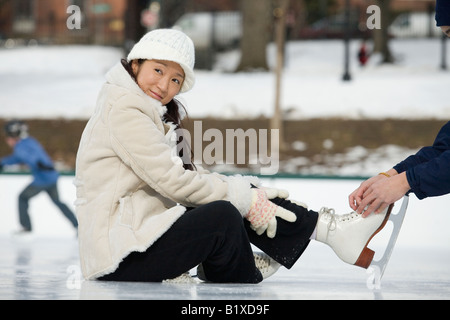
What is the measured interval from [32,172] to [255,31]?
798cm

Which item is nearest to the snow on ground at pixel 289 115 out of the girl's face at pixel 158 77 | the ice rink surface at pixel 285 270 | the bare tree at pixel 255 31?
the ice rink surface at pixel 285 270

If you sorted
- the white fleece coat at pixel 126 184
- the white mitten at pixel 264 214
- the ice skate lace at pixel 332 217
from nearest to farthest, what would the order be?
1. the white fleece coat at pixel 126 184
2. the white mitten at pixel 264 214
3. the ice skate lace at pixel 332 217

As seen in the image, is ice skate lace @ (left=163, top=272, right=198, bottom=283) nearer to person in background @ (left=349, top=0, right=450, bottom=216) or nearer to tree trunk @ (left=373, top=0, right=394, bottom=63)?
person in background @ (left=349, top=0, right=450, bottom=216)

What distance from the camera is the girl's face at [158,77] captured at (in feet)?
9.45

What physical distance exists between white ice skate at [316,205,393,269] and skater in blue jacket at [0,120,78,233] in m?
3.23

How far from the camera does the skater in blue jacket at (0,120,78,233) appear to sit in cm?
589

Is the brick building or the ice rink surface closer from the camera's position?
the ice rink surface

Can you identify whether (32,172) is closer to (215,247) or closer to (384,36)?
(215,247)

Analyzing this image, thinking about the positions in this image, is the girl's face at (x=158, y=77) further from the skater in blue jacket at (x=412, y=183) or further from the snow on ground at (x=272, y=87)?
the snow on ground at (x=272, y=87)

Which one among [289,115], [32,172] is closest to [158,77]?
[32,172]

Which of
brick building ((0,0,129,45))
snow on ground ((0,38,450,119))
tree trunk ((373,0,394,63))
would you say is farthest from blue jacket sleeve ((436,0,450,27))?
brick building ((0,0,129,45))

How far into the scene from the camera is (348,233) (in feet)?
9.62

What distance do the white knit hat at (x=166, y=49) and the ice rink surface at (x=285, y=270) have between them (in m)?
0.74
